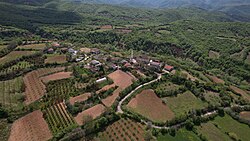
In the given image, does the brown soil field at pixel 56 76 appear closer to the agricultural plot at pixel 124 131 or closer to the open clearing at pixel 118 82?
the open clearing at pixel 118 82

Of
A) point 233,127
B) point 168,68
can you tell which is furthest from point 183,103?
point 168,68

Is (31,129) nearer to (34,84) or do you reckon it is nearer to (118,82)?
(34,84)

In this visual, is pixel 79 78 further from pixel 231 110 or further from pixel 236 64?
pixel 236 64

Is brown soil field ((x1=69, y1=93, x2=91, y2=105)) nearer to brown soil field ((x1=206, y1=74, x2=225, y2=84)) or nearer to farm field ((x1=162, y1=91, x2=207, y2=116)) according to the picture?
farm field ((x1=162, y1=91, x2=207, y2=116))

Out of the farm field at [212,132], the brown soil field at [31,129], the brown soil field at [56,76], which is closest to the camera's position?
the brown soil field at [31,129]

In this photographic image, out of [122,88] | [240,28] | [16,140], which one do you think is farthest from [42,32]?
[240,28]

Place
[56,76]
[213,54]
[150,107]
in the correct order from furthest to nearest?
[213,54] → [56,76] → [150,107]

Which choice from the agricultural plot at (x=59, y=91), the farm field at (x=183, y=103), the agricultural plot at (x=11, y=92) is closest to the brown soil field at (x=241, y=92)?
the farm field at (x=183, y=103)
